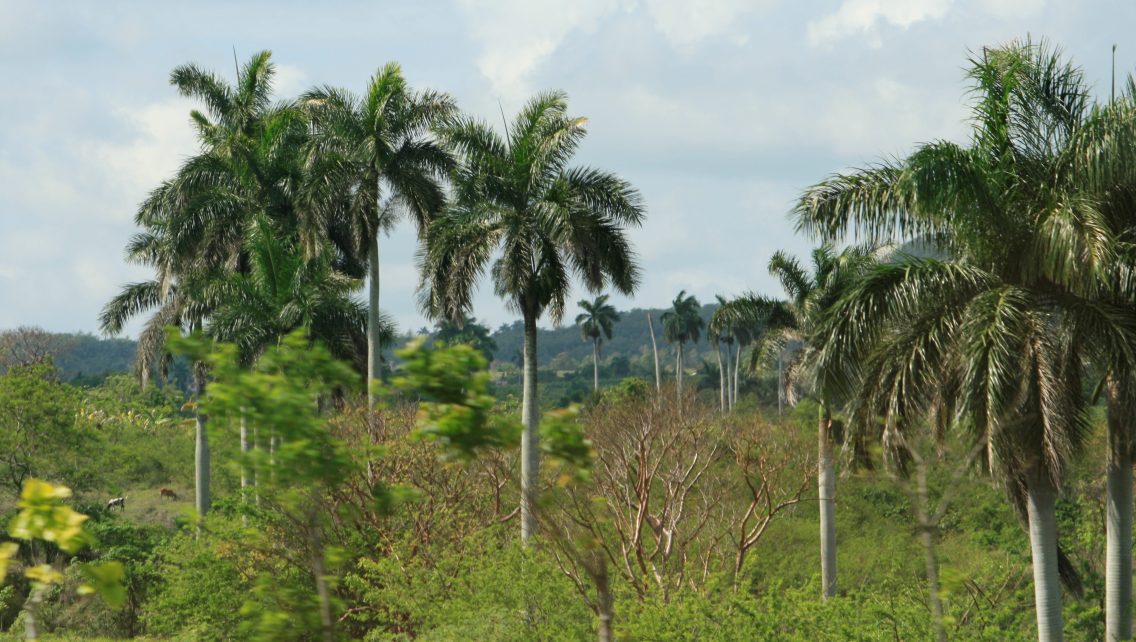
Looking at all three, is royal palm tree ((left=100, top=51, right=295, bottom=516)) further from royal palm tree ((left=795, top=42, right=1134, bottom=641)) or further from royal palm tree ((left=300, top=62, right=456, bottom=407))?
royal palm tree ((left=795, top=42, right=1134, bottom=641))

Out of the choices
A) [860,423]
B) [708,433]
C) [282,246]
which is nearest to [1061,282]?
[860,423]

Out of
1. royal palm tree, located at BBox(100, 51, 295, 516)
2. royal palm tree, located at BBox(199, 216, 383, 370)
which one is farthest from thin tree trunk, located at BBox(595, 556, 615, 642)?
royal palm tree, located at BBox(100, 51, 295, 516)

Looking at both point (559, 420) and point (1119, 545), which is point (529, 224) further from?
point (559, 420)

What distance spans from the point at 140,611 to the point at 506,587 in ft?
62.2

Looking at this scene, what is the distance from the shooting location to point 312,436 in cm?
720

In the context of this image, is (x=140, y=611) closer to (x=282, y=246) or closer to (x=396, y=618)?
(x=282, y=246)

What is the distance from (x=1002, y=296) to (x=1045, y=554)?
3416mm

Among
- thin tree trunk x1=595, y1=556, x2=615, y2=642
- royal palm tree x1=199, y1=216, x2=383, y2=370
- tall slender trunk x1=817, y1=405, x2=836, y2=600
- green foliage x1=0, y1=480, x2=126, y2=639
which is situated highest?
royal palm tree x1=199, y1=216, x2=383, y2=370

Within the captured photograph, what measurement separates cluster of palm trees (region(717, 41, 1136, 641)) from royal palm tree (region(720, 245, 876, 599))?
44.9 ft

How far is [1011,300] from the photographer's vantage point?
15.1 metres

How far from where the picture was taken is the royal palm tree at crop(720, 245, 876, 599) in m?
31.5

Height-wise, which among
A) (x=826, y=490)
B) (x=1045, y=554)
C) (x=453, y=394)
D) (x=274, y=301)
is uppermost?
(x=274, y=301)

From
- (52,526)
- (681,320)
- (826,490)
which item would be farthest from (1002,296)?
(681,320)

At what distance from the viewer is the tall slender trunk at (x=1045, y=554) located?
614 inches
